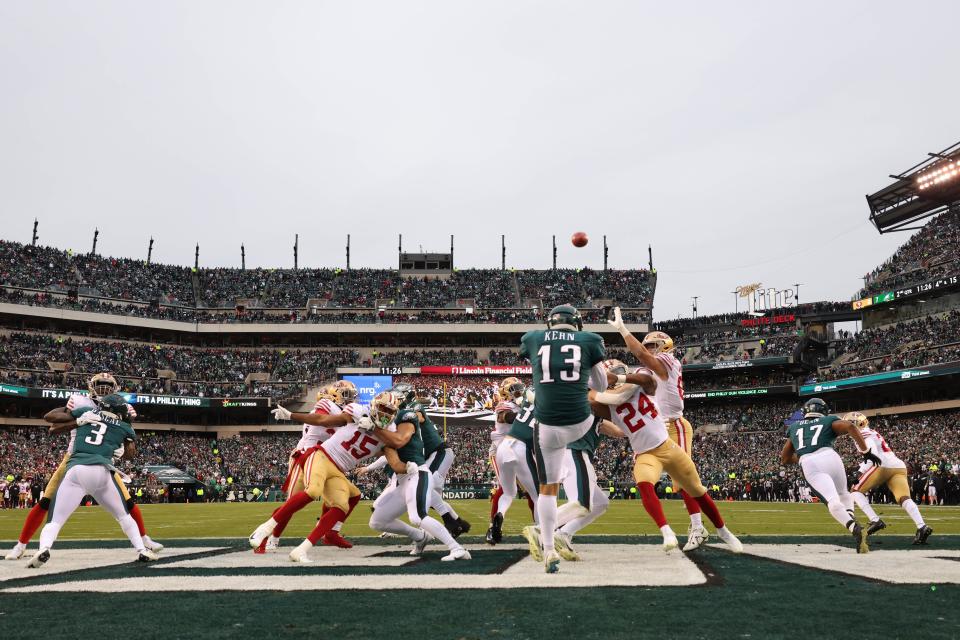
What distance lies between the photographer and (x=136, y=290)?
58.2 meters

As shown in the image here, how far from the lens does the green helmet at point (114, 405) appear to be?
9.04 meters

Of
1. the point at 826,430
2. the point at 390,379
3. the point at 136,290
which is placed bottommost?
the point at 826,430

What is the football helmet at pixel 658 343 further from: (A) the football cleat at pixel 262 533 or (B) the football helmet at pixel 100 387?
(B) the football helmet at pixel 100 387

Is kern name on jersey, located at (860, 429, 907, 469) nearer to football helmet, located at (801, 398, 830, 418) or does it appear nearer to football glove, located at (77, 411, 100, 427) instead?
football helmet, located at (801, 398, 830, 418)

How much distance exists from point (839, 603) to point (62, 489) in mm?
7783

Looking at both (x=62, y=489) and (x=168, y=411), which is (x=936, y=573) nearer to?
(x=62, y=489)

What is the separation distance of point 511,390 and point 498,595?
19.6 ft

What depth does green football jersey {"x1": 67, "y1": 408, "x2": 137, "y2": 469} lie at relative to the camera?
8631mm

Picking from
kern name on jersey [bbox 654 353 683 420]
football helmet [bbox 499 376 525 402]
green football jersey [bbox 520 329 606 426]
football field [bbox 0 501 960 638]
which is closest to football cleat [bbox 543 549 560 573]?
football field [bbox 0 501 960 638]

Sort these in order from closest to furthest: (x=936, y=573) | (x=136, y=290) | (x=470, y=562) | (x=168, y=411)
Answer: (x=936, y=573)
(x=470, y=562)
(x=168, y=411)
(x=136, y=290)

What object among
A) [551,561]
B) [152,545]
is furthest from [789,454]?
[152,545]

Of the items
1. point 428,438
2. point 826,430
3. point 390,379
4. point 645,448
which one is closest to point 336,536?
point 428,438

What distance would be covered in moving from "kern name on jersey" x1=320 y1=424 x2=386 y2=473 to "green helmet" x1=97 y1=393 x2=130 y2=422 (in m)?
2.44

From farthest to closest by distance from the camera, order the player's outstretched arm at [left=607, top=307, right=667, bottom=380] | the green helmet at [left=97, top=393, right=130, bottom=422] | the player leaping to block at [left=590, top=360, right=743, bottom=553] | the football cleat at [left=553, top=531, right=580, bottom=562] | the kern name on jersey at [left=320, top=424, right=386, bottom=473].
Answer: the kern name on jersey at [left=320, top=424, right=386, bottom=473]
the green helmet at [left=97, top=393, right=130, bottom=422]
the player leaping to block at [left=590, top=360, right=743, bottom=553]
the player's outstretched arm at [left=607, top=307, right=667, bottom=380]
the football cleat at [left=553, top=531, right=580, bottom=562]
